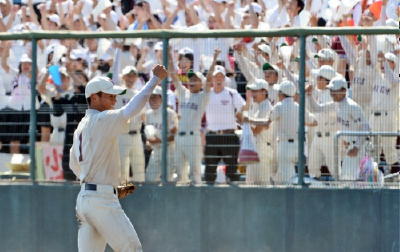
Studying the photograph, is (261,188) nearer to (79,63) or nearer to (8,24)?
(79,63)

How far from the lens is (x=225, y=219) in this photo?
31.9 ft

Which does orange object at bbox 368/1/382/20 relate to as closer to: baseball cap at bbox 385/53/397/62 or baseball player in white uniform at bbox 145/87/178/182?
baseball cap at bbox 385/53/397/62

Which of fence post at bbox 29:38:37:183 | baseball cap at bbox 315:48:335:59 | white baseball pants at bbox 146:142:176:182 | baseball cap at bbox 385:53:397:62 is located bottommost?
white baseball pants at bbox 146:142:176:182

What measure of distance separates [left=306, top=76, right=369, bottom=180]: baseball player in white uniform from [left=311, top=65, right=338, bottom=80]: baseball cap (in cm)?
5

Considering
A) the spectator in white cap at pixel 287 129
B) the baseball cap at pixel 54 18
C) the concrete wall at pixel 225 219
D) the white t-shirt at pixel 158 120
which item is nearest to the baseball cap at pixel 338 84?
the spectator in white cap at pixel 287 129

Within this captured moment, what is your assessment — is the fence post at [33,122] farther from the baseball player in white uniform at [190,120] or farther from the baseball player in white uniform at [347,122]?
the baseball player in white uniform at [347,122]

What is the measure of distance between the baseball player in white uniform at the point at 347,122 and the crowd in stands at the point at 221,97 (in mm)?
10

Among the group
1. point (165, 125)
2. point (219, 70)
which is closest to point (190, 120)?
point (165, 125)

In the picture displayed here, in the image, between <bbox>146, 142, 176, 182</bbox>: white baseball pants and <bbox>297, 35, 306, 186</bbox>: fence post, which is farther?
<bbox>146, 142, 176, 182</bbox>: white baseball pants

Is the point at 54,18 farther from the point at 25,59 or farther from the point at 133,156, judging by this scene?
the point at 133,156

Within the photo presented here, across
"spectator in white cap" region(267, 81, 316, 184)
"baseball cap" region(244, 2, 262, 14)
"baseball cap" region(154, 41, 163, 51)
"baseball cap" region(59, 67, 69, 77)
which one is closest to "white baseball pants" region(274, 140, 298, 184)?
"spectator in white cap" region(267, 81, 316, 184)

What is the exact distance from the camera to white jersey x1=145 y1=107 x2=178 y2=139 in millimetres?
9867

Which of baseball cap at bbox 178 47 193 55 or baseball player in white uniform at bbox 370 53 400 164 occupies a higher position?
baseball cap at bbox 178 47 193 55

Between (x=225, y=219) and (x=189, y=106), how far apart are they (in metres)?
1.24
